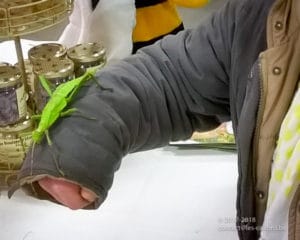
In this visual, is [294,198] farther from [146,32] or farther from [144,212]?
[146,32]

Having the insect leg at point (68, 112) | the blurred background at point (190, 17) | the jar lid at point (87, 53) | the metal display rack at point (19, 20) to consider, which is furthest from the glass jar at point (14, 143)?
the blurred background at point (190, 17)

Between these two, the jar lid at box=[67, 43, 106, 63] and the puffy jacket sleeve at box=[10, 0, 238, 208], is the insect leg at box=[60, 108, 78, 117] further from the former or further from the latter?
the jar lid at box=[67, 43, 106, 63]

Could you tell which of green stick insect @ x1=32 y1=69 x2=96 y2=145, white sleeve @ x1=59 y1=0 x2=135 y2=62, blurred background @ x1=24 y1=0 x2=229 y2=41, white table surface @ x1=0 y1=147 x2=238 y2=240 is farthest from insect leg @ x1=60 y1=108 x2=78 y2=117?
blurred background @ x1=24 y1=0 x2=229 y2=41

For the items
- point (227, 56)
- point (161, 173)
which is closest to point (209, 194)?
point (161, 173)

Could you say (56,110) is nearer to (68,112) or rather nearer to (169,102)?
(68,112)

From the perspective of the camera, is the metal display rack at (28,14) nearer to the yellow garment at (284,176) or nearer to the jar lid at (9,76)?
the jar lid at (9,76)

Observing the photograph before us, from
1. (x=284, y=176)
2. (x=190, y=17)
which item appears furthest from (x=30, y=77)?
(x=284, y=176)
